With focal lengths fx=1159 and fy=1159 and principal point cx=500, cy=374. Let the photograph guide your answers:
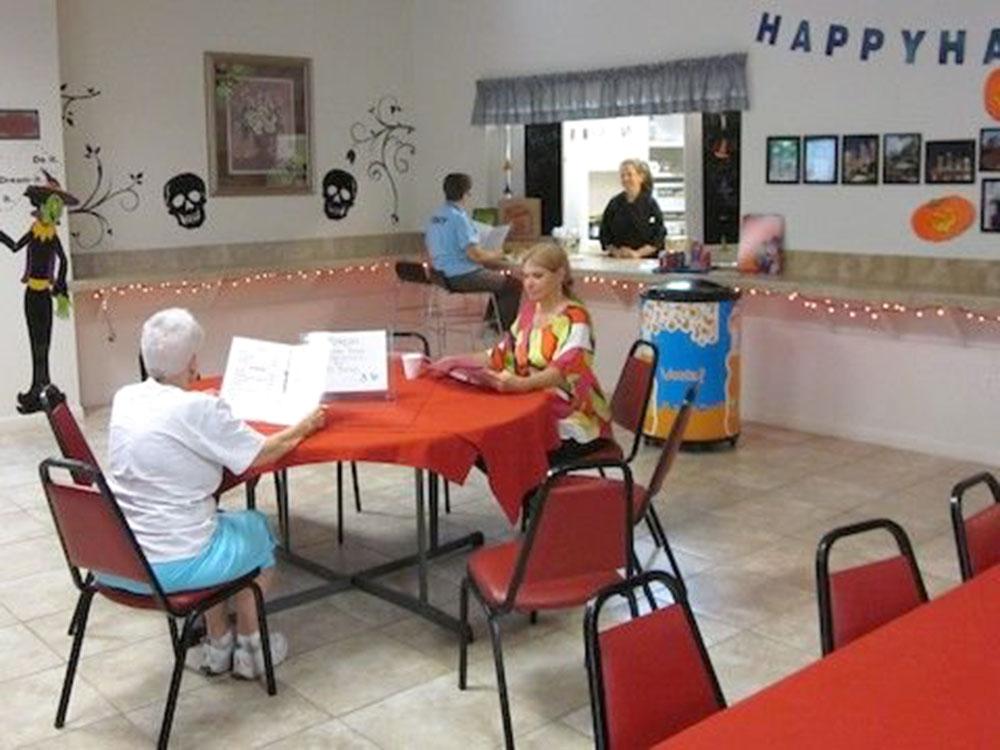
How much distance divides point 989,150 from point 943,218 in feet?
1.25

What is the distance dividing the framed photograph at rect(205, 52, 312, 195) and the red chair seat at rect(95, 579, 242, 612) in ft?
16.5

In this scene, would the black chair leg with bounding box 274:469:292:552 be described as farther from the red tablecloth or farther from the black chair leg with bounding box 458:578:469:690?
the black chair leg with bounding box 458:578:469:690

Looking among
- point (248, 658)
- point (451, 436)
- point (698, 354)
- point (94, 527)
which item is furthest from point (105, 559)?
point (698, 354)

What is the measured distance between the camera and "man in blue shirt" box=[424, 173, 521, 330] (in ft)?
Answer: 24.0

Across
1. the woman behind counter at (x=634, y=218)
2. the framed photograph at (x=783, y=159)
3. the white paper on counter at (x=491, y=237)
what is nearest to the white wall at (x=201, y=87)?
the white paper on counter at (x=491, y=237)

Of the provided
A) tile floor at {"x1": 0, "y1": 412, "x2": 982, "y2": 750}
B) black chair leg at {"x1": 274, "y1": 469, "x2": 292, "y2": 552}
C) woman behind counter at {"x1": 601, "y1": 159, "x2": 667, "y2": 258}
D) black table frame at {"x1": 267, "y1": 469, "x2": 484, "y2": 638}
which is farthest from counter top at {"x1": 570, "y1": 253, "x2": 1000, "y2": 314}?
black chair leg at {"x1": 274, "y1": 469, "x2": 292, "y2": 552}

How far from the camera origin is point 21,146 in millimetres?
6441

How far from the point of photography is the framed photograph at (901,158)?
18.8 ft

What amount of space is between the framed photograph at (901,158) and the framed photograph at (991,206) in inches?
13.6

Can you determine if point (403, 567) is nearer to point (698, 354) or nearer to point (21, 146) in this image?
point (698, 354)

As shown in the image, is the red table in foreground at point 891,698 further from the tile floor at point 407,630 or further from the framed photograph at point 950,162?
the framed photograph at point 950,162

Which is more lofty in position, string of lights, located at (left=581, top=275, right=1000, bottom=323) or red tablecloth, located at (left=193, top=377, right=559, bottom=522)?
string of lights, located at (left=581, top=275, right=1000, bottom=323)

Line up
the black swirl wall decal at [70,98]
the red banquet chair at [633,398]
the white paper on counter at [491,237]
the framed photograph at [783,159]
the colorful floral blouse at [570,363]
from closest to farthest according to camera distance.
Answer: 1. the colorful floral blouse at [570,363]
2. the red banquet chair at [633,398]
3. the framed photograph at [783,159]
4. the black swirl wall decal at [70,98]
5. the white paper on counter at [491,237]

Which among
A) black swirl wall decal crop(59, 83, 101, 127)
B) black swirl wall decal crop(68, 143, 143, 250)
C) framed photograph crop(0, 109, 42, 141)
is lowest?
black swirl wall decal crop(68, 143, 143, 250)
